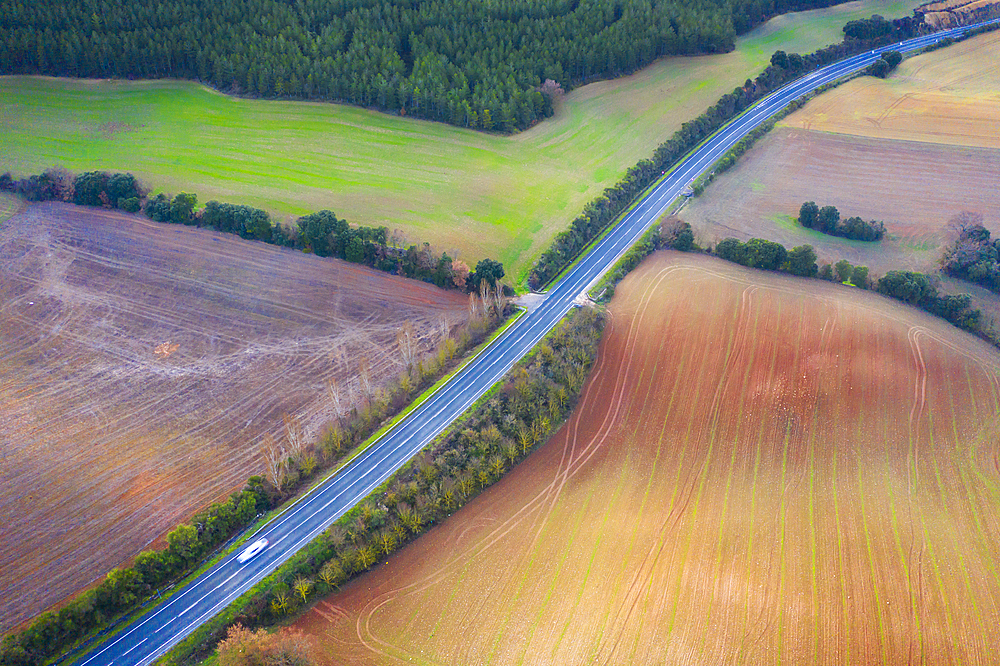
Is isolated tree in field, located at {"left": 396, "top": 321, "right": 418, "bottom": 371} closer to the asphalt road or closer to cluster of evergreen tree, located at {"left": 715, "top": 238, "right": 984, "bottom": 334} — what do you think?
the asphalt road

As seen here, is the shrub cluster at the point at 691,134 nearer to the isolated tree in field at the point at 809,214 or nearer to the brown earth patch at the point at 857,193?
the brown earth patch at the point at 857,193

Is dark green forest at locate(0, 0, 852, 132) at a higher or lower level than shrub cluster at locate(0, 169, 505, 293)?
higher

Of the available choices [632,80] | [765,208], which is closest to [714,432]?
[765,208]

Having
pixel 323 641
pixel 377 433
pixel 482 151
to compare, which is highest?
pixel 482 151

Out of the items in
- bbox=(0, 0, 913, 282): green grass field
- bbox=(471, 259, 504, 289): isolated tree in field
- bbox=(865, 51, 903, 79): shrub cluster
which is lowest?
bbox=(471, 259, 504, 289): isolated tree in field

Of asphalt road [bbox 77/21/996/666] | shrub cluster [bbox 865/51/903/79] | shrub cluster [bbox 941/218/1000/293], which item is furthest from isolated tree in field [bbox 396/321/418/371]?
shrub cluster [bbox 865/51/903/79]

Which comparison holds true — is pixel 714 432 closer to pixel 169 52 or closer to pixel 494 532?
pixel 494 532

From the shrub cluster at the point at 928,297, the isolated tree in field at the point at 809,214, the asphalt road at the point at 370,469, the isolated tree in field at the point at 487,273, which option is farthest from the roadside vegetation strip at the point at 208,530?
the isolated tree in field at the point at 809,214
